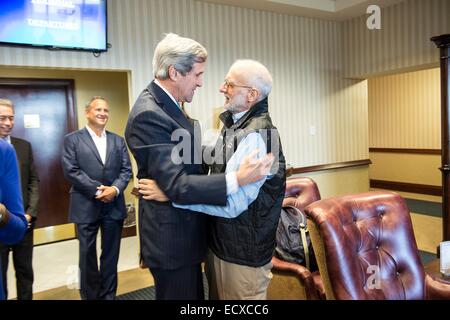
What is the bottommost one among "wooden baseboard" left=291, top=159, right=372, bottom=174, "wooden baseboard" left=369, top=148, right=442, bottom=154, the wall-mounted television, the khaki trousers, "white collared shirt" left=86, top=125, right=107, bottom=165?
the khaki trousers

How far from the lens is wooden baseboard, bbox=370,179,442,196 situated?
19.8 feet

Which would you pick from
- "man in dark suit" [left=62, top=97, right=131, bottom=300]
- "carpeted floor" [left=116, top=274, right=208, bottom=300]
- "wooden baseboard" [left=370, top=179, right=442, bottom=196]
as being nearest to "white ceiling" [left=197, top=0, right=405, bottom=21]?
"man in dark suit" [left=62, top=97, right=131, bottom=300]

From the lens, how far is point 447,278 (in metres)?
1.68

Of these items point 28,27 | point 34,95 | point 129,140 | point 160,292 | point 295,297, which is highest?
point 28,27

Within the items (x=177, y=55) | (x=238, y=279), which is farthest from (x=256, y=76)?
(x=238, y=279)

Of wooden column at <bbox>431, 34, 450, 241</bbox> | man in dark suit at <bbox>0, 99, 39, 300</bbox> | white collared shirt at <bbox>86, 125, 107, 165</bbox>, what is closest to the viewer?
man in dark suit at <bbox>0, 99, 39, 300</bbox>

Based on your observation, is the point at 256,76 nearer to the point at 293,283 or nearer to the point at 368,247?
the point at 368,247

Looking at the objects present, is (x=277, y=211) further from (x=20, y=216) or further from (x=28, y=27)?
(x=28, y=27)

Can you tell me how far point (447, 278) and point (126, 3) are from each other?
3209mm

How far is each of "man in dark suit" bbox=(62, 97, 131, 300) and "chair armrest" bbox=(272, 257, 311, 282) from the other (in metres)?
1.25

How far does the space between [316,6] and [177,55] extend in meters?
3.43

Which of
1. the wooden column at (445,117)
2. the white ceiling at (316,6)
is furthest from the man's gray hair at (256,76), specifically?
the white ceiling at (316,6)

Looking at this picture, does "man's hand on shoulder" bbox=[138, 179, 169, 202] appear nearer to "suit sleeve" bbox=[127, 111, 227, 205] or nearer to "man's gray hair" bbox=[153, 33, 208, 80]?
"suit sleeve" bbox=[127, 111, 227, 205]

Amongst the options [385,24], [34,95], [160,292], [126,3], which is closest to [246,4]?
[126,3]
